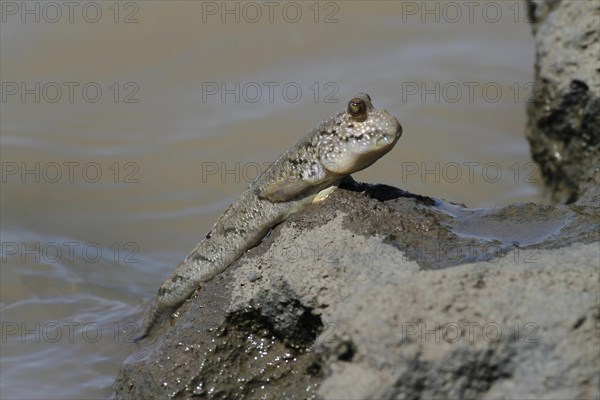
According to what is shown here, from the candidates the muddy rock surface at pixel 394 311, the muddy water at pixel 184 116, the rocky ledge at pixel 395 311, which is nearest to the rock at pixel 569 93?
the muddy water at pixel 184 116

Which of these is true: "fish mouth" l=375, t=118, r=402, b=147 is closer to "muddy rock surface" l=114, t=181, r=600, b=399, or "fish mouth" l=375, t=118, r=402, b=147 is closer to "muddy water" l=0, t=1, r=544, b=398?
"muddy rock surface" l=114, t=181, r=600, b=399

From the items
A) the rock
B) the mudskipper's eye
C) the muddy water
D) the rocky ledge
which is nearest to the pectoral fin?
the rocky ledge

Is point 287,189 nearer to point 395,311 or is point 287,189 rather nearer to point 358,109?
point 358,109

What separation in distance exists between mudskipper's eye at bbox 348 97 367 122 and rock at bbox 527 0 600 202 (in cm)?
210

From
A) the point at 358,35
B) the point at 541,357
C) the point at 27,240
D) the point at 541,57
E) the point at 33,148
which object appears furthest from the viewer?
the point at 358,35

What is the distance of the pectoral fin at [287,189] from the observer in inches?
146

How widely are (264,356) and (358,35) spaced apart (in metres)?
6.38

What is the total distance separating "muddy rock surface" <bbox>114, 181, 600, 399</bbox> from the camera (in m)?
2.51

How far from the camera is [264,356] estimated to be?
11.3 feet

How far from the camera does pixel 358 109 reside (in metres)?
3.62

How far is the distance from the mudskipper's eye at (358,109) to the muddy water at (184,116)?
2299 millimetres

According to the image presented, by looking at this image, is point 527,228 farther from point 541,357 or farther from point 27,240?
point 27,240

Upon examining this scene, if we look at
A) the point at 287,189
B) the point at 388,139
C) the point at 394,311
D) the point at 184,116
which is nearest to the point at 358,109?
the point at 388,139

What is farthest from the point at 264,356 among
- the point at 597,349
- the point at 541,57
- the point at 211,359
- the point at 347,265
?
the point at 541,57
